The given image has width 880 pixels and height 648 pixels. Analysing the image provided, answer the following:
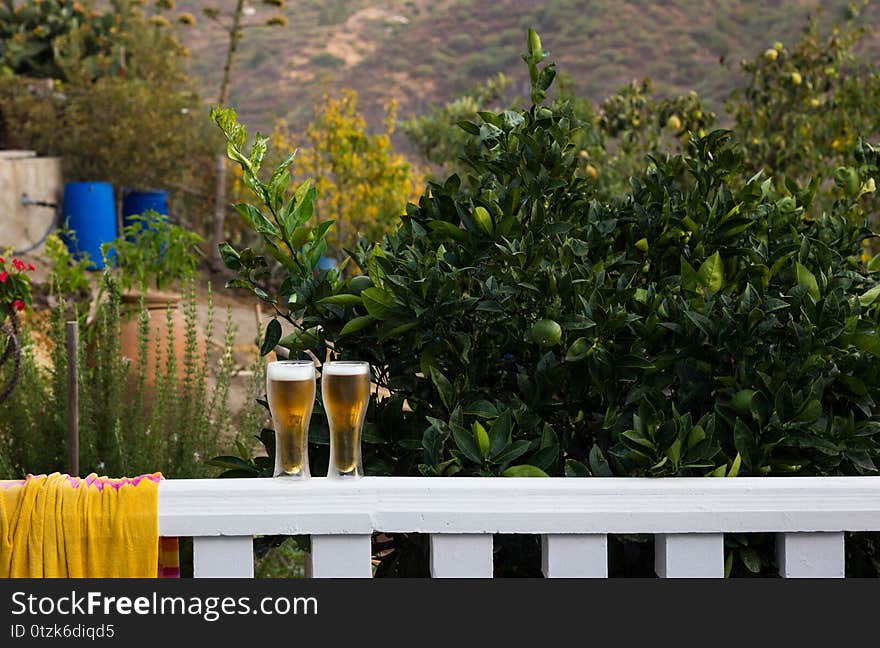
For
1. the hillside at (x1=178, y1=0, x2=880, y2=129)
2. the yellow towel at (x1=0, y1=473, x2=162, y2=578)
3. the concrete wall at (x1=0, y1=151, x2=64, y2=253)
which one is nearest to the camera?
the yellow towel at (x1=0, y1=473, x2=162, y2=578)

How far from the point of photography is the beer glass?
1193mm

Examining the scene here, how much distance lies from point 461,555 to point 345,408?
0.68 ft

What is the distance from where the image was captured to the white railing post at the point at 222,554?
1.17m

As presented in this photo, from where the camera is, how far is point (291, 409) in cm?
120

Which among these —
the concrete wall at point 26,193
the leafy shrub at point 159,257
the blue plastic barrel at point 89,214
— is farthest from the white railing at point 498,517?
the blue plastic barrel at point 89,214

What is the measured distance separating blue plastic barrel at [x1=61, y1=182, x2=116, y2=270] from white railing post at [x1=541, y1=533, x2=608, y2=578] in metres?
7.58

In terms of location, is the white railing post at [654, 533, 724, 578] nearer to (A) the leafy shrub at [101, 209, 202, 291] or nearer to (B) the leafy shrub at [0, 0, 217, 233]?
(A) the leafy shrub at [101, 209, 202, 291]

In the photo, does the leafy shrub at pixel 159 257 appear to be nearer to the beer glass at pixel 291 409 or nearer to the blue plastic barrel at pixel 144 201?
the beer glass at pixel 291 409

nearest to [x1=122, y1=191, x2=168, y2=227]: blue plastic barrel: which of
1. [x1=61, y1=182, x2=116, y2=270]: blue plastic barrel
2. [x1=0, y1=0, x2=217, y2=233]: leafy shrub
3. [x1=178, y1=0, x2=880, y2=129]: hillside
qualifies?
[x1=0, y1=0, x2=217, y2=233]: leafy shrub

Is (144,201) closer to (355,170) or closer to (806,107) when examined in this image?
(355,170)

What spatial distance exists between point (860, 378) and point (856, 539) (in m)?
0.20

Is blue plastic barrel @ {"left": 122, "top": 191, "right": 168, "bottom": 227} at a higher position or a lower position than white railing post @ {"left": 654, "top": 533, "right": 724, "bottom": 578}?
lower
